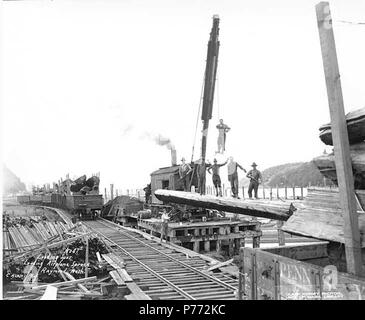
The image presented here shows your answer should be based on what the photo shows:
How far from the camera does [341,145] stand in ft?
8.40

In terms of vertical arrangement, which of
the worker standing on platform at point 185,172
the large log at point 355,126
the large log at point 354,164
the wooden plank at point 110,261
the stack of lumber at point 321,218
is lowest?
the wooden plank at point 110,261

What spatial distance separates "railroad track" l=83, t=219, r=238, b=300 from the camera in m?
6.69

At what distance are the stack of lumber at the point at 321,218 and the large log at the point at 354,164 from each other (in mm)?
143

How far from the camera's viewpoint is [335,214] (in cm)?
279

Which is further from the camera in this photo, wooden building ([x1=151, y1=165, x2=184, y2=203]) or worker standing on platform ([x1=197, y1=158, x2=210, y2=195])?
wooden building ([x1=151, y1=165, x2=184, y2=203])

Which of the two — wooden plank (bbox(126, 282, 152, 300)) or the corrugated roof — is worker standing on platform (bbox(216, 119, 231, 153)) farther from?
wooden plank (bbox(126, 282, 152, 300))

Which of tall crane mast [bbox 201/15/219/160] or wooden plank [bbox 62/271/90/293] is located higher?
tall crane mast [bbox 201/15/219/160]

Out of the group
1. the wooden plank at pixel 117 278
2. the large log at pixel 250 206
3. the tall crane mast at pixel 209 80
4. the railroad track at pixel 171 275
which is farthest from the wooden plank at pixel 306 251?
the tall crane mast at pixel 209 80

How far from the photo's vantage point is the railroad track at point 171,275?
6693mm

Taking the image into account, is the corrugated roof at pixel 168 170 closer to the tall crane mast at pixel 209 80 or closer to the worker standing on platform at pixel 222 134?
the tall crane mast at pixel 209 80

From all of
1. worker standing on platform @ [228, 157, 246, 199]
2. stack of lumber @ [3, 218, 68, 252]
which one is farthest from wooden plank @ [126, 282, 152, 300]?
worker standing on platform @ [228, 157, 246, 199]

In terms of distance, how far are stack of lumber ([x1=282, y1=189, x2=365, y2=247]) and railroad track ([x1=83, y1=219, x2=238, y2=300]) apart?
3939mm

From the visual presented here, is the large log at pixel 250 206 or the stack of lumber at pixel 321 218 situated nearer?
the stack of lumber at pixel 321 218

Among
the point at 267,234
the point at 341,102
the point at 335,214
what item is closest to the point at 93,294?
the point at 335,214
